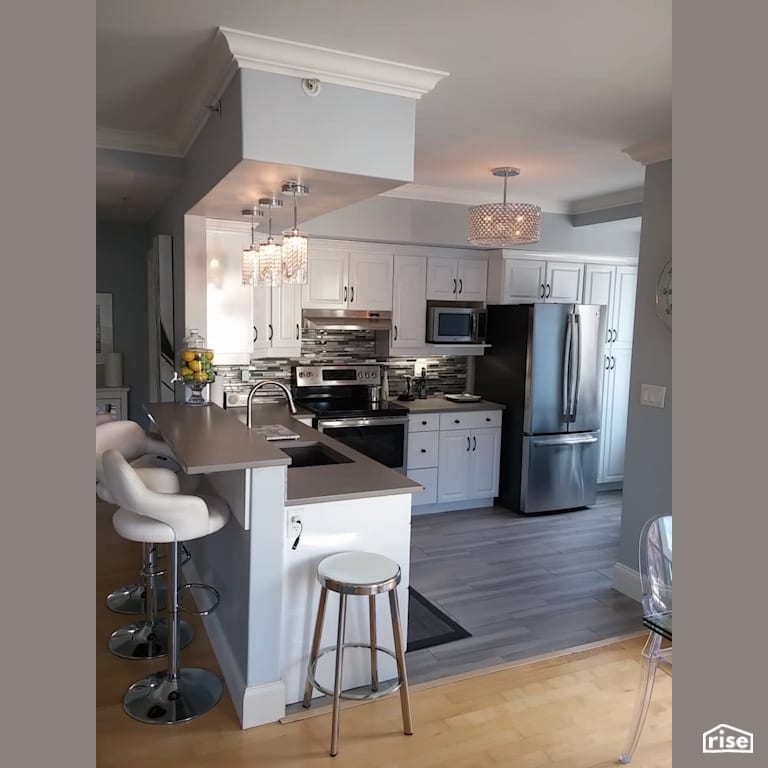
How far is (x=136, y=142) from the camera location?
3619 mm

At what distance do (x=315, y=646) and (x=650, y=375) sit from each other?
7.56ft

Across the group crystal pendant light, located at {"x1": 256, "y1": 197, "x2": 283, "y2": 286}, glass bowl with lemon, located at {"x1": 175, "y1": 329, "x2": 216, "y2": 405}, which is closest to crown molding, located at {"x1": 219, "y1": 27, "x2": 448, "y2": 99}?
crystal pendant light, located at {"x1": 256, "y1": 197, "x2": 283, "y2": 286}

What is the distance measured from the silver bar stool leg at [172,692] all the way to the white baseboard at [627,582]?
2.32 m

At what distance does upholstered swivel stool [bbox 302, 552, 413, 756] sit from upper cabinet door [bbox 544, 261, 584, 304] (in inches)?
145

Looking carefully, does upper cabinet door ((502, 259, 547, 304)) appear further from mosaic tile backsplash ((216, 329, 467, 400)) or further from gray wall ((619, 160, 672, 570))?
gray wall ((619, 160, 672, 570))

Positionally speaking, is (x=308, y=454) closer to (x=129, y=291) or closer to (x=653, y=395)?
(x=653, y=395)

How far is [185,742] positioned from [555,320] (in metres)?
3.86

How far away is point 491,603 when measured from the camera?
3.59 meters

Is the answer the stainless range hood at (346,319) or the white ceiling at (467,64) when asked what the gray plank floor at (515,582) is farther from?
the white ceiling at (467,64)

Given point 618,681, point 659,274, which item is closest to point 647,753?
point 618,681

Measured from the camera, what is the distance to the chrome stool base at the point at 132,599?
3319mm

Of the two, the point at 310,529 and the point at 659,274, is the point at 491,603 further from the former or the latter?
the point at 659,274

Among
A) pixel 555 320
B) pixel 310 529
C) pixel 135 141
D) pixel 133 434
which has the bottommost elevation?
pixel 310 529

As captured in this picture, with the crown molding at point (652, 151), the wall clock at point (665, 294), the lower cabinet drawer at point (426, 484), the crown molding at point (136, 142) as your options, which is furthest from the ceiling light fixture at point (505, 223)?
the lower cabinet drawer at point (426, 484)
